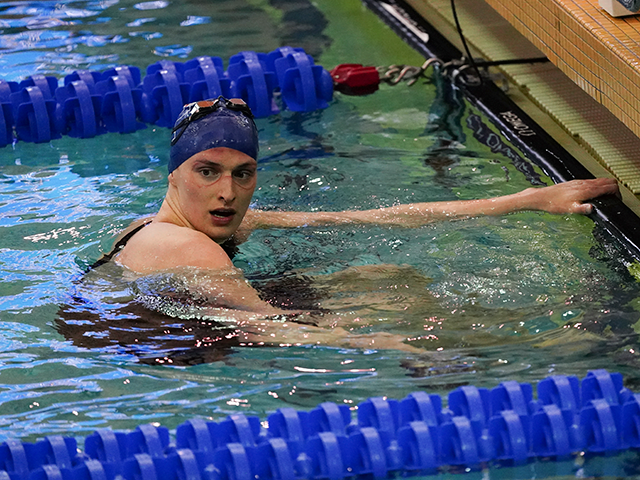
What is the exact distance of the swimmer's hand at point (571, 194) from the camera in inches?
164

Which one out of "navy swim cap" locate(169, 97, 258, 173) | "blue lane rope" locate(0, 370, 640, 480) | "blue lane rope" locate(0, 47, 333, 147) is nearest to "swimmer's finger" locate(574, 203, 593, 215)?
"blue lane rope" locate(0, 370, 640, 480)

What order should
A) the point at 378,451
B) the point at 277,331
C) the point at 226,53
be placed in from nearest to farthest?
the point at 378,451 → the point at 277,331 → the point at 226,53

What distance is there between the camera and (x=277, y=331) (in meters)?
3.26

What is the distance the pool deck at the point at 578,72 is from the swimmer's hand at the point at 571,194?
0.64 feet

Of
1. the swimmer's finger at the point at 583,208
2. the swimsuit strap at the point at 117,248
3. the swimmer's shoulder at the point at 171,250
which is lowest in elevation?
the swimmer's finger at the point at 583,208

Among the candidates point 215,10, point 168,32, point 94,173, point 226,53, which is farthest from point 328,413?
point 215,10

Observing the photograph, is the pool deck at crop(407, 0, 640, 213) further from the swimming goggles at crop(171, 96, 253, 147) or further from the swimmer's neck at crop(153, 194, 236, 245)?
the swimmer's neck at crop(153, 194, 236, 245)

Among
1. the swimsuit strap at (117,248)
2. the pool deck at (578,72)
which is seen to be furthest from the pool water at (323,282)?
the pool deck at (578,72)

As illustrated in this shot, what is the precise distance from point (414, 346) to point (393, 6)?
188 inches

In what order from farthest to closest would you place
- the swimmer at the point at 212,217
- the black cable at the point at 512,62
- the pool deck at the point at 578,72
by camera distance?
the black cable at the point at 512,62, the pool deck at the point at 578,72, the swimmer at the point at 212,217

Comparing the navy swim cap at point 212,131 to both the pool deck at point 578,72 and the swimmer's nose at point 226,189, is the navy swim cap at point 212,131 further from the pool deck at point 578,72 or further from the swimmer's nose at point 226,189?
the pool deck at point 578,72

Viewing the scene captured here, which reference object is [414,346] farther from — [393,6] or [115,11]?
[115,11]

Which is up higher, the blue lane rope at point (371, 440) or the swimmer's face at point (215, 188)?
the swimmer's face at point (215, 188)

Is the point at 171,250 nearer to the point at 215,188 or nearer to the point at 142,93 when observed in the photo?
the point at 215,188
